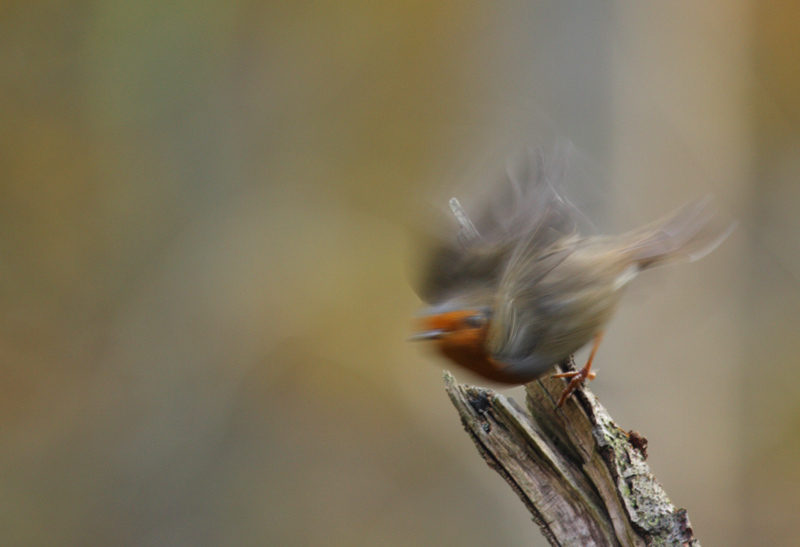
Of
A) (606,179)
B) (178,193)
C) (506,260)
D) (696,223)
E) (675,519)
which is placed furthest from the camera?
(178,193)

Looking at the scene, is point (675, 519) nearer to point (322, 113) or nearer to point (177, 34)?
point (322, 113)

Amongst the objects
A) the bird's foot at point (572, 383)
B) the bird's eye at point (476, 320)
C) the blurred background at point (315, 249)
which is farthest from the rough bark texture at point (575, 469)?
the blurred background at point (315, 249)

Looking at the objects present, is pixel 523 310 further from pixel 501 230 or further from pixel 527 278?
pixel 501 230

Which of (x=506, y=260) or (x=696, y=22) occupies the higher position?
(x=696, y=22)

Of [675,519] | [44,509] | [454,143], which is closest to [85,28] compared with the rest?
[454,143]

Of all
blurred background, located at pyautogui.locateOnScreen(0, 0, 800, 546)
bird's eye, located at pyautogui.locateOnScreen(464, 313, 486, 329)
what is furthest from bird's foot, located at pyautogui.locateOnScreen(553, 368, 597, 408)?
blurred background, located at pyautogui.locateOnScreen(0, 0, 800, 546)

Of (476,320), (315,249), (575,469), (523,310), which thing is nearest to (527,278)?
(523,310)

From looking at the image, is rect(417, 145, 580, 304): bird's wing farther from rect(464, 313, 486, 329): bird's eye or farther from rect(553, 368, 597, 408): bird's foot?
rect(553, 368, 597, 408): bird's foot
